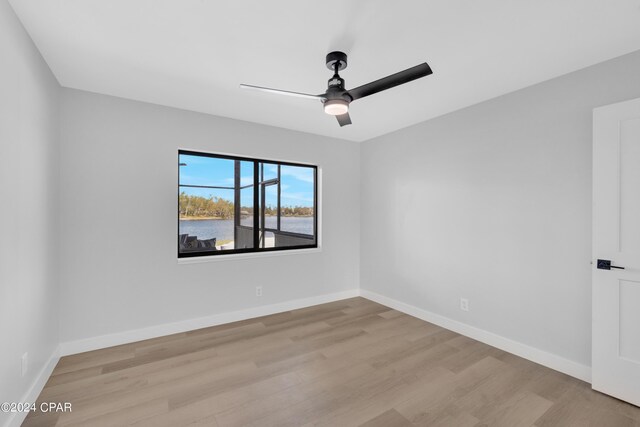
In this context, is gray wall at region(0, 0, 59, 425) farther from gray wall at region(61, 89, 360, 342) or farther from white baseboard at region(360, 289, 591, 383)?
white baseboard at region(360, 289, 591, 383)

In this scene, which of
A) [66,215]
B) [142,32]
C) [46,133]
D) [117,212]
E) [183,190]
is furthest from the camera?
[183,190]

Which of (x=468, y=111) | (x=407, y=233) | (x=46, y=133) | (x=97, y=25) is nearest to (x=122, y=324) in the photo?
(x=46, y=133)

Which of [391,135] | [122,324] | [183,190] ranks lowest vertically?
[122,324]

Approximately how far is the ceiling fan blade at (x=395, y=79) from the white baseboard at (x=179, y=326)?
9.24 feet

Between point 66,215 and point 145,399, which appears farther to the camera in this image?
point 66,215

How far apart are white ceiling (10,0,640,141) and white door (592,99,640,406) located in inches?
23.3

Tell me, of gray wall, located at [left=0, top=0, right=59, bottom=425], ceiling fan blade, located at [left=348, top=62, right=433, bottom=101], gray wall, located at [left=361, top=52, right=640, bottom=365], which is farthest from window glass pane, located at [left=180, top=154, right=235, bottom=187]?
gray wall, located at [left=361, top=52, right=640, bottom=365]

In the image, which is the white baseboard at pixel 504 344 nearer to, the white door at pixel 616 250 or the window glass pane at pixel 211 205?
the white door at pixel 616 250

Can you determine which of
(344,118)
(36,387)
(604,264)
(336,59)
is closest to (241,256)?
(36,387)

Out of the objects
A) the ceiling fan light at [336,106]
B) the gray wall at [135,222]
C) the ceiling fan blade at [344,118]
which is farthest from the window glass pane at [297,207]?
Answer: the ceiling fan light at [336,106]

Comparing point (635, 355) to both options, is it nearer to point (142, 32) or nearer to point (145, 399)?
point (145, 399)

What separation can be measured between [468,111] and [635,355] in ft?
8.04

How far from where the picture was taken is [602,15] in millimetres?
1758

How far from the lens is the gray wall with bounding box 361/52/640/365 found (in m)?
2.38
